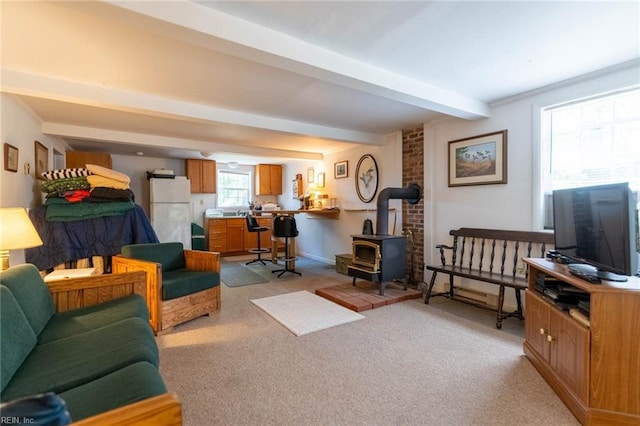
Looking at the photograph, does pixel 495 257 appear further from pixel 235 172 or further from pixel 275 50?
pixel 235 172

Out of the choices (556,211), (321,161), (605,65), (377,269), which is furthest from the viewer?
(321,161)

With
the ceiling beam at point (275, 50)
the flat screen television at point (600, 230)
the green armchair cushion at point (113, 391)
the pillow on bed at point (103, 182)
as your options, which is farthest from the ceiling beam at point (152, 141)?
the flat screen television at point (600, 230)

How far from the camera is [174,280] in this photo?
295 cm

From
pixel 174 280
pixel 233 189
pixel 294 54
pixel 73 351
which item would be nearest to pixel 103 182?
pixel 174 280

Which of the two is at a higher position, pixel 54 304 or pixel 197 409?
pixel 54 304

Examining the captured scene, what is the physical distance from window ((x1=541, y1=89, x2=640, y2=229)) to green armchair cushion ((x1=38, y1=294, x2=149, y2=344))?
12.0ft

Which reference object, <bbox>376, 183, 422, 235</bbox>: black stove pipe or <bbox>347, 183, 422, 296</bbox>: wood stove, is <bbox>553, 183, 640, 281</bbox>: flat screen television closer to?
<bbox>347, 183, 422, 296</bbox>: wood stove

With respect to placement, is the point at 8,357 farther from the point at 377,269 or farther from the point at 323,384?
the point at 377,269

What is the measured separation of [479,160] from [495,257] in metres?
1.12

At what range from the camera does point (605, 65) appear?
8.23ft

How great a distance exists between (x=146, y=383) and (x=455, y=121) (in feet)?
13.0

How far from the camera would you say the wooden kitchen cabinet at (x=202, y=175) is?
6.82 metres

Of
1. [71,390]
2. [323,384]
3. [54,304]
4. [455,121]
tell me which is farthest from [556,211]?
[54,304]

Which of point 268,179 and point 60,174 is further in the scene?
point 268,179
